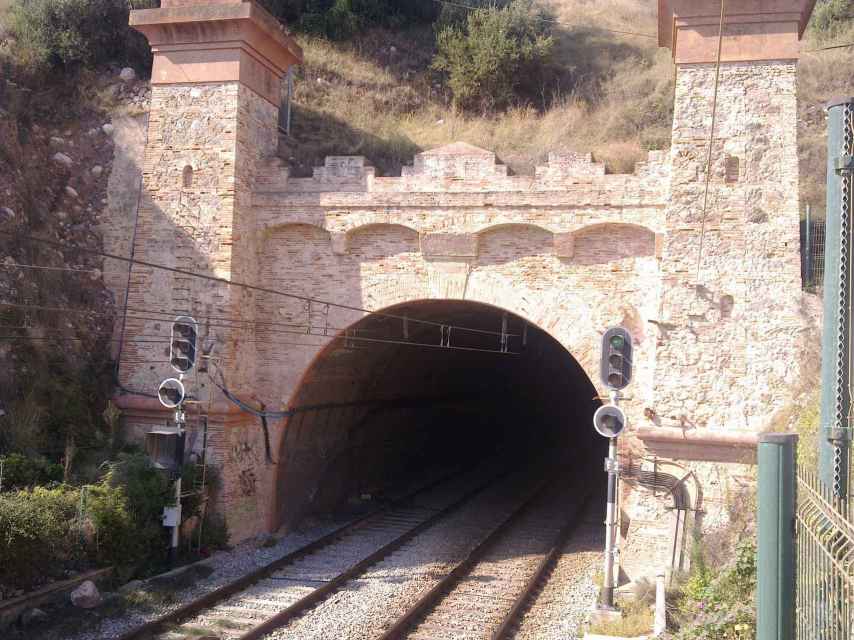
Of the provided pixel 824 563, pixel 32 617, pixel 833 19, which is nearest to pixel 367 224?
pixel 32 617

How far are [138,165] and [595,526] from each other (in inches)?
466

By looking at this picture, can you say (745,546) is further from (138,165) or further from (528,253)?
(138,165)

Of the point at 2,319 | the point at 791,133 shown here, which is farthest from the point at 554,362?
the point at 2,319

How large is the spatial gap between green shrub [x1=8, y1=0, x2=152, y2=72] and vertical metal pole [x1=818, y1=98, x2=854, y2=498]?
17.9 m

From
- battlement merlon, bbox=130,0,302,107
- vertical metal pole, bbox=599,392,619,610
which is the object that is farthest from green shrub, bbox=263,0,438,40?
vertical metal pole, bbox=599,392,619,610

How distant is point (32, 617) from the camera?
9.76 metres

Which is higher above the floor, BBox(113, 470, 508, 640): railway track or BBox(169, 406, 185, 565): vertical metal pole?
BBox(169, 406, 185, 565): vertical metal pole

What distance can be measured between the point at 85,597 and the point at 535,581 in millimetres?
6245

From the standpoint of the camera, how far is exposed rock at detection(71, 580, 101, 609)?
10.4 metres

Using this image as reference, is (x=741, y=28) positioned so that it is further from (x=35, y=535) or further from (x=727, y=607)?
(x=35, y=535)

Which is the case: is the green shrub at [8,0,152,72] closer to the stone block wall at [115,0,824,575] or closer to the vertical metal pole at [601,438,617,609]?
the stone block wall at [115,0,824,575]

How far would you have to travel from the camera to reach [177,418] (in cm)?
1238

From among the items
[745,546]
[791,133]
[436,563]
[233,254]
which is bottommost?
[436,563]

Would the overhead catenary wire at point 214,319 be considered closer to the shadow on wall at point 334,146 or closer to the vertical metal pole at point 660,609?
the shadow on wall at point 334,146
